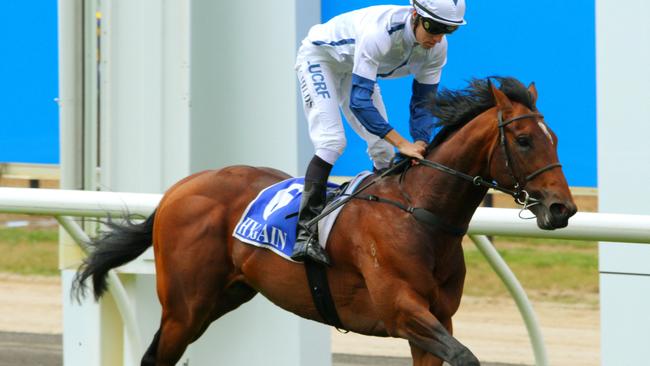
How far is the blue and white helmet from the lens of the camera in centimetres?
404

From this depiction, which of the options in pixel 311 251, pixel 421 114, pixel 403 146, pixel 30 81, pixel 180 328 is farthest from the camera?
pixel 30 81

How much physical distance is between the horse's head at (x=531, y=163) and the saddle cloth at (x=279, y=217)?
67cm

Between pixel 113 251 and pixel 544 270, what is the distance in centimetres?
577

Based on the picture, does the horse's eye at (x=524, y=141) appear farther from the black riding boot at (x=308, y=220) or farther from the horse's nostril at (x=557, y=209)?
the black riding boot at (x=308, y=220)

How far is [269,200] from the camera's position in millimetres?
4562

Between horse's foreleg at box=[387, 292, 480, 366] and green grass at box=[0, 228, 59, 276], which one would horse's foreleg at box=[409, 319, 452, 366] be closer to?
horse's foreleg at box=[387, 292, 480, 366]

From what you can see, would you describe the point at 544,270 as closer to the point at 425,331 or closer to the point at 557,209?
the point at 425,331

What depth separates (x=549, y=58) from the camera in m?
5.39

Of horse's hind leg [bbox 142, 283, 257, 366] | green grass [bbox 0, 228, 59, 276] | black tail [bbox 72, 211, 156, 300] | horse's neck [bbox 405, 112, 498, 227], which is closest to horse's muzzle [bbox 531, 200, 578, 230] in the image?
horse's neck [bbox 405, 112, 498, 227]

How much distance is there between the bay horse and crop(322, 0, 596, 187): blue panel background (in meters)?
1.28

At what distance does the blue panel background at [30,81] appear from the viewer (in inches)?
238

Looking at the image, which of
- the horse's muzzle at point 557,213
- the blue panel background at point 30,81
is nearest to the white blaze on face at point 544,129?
the horse's muzzle at point 557,213

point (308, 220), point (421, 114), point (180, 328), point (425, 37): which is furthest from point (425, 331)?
point (180, 328)

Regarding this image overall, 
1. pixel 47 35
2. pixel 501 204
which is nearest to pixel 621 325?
pixel 47 35
